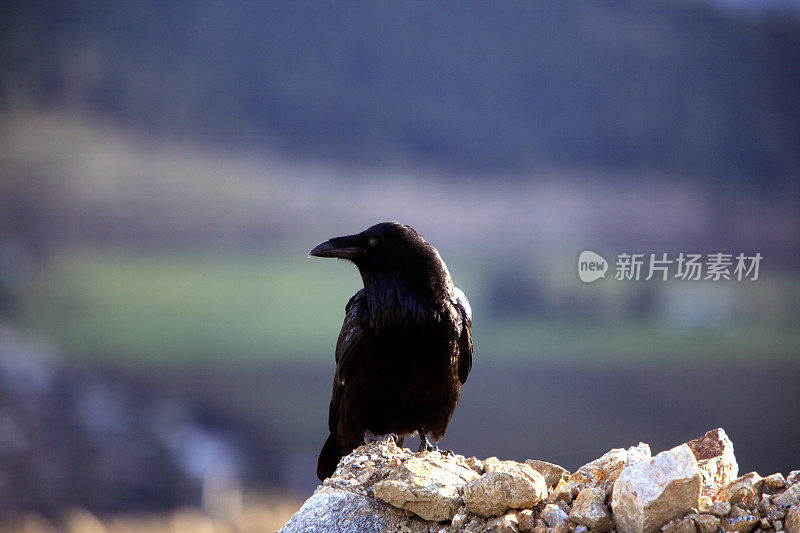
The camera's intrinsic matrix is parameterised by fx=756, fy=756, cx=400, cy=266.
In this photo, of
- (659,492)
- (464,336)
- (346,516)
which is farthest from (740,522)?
(464,336)

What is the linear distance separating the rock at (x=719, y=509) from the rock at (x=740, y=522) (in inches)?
0.9

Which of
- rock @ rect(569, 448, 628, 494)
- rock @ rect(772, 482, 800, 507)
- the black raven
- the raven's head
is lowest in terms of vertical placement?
rock @ rect(772, 482, 800, 507)

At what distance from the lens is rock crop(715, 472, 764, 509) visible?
2.73 meters

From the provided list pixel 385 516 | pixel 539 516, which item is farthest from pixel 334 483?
pixel 539 516

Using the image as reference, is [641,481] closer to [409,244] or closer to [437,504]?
[437,504]

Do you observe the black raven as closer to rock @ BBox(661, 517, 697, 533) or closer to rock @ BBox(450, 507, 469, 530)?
rock @ BBox(450, 507, 469, 530)

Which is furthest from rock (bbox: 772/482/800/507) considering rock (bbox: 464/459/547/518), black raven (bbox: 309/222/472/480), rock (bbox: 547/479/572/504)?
black raven (bbox: 309/222/472/480)

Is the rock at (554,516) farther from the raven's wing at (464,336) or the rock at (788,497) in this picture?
the raven's wing at (464,336)

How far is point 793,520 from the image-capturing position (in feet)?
8.52

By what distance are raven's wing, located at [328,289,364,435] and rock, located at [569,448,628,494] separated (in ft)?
5.02

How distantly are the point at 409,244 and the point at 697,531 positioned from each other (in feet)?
6.98

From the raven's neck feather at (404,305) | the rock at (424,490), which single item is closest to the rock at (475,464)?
the rock at (424,490)

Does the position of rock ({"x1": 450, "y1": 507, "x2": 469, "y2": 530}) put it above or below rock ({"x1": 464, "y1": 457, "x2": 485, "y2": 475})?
below

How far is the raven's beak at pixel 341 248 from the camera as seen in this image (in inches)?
167
